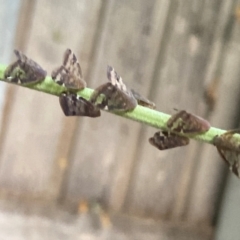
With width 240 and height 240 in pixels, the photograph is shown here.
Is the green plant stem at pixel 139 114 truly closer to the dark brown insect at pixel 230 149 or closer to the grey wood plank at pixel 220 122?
the dark brown insect at pixel 230 149

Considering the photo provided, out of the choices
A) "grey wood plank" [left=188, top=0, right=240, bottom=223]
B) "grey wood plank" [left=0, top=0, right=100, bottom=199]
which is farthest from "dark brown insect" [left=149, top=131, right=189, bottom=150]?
"grey wood plank" [left=188, top=0, right=240, bottom=223]

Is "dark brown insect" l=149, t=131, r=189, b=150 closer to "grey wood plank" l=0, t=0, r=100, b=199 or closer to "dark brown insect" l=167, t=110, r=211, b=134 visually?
"dark brown insect" l=167, t=110, r=211, b=134

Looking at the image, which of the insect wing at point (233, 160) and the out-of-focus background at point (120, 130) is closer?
the insect wing at point (233, 160)

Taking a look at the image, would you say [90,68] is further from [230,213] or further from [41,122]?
[230,213]

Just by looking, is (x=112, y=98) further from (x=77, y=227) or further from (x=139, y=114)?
(x=77, y=227)

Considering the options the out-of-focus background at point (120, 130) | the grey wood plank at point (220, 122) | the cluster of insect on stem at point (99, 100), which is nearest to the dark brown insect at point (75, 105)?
the cluster of insect on stem at point (99, 100)

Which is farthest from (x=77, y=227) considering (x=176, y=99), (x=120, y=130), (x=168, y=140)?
(x=168, y=140)
